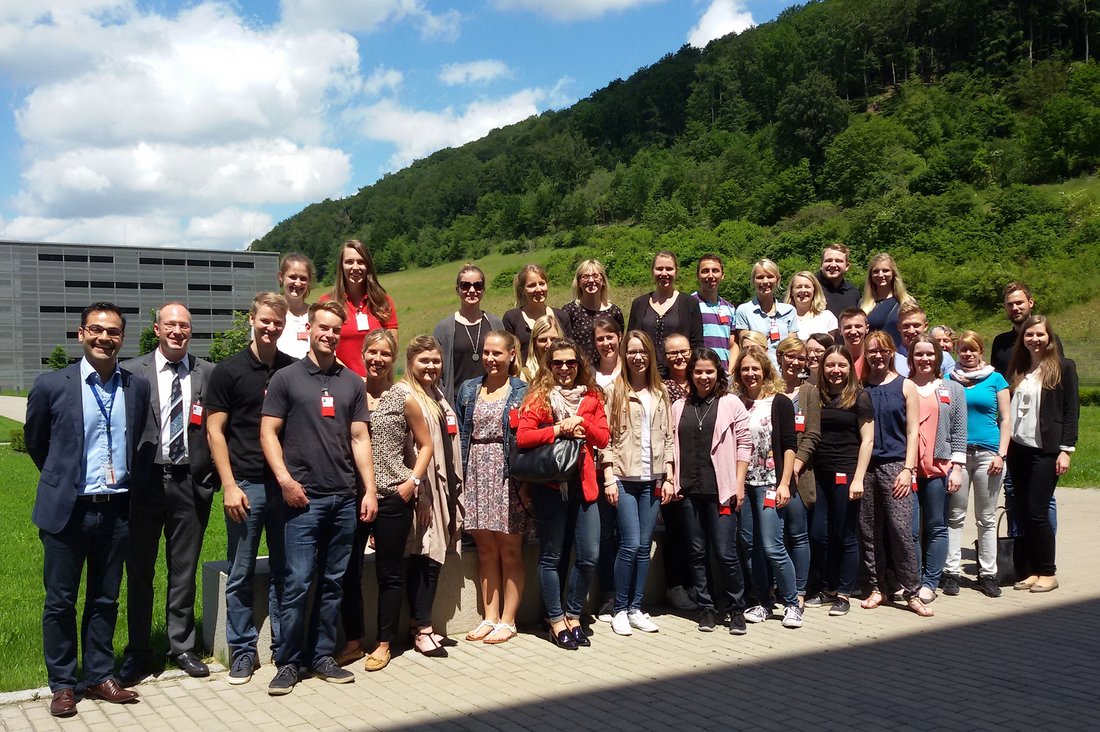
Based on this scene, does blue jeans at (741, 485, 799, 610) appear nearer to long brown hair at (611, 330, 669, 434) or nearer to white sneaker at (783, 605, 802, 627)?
white sneaker at (783, 605, 802, 627)

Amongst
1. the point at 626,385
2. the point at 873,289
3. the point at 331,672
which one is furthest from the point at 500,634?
the point at 873,289

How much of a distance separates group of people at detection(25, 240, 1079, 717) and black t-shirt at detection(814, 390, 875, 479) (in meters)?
0.02

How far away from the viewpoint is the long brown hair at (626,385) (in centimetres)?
619

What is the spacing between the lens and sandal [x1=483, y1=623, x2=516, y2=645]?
19.8ft

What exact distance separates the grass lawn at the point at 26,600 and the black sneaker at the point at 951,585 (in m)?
5.74

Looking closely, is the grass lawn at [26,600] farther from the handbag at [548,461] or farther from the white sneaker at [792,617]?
the white sneaker at [792,617]

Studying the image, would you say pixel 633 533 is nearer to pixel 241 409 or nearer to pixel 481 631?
pixel 481 631

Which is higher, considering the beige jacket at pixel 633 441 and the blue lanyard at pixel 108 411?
the blue lanyard at pixel 108 411

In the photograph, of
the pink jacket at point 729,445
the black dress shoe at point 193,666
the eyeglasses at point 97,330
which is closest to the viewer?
the eyeglasses at point 97,330

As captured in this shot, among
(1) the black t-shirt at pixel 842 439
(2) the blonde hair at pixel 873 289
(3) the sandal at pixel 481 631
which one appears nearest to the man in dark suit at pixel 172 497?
(3) the sandal at pixel 481 631

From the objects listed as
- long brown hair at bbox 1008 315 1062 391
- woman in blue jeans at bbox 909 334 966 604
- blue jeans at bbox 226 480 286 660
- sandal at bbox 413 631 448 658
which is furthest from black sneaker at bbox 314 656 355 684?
long brown hair at bbox 1008 315 1062 391

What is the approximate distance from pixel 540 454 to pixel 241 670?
2.15 meters

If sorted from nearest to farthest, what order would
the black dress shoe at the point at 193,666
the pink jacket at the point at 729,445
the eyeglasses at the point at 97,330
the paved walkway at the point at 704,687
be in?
the paved walkway at the point at 704,687 → the eyeglasses at the point at 97,330 → the black dress shoe at the point at 193,666 → the pink jacket at the point at 729,445

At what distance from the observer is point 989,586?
287 inches
